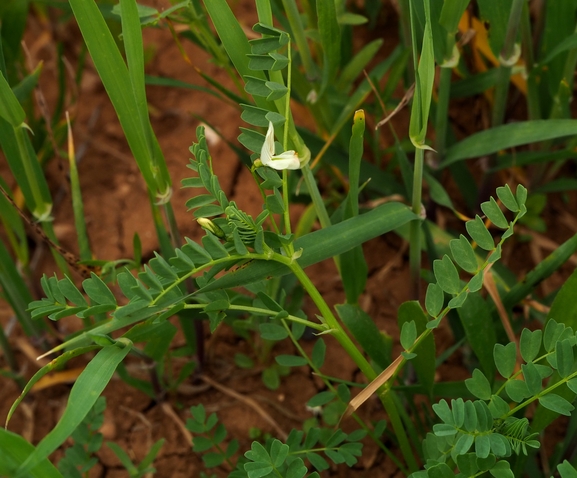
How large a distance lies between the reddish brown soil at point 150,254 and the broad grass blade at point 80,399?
0.55 meters

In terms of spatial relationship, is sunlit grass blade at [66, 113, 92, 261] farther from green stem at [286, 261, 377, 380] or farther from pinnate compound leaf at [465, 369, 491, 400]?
pinnate compound leaf at [465, 369, 491, 400]

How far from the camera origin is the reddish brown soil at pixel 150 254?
1.38 metres

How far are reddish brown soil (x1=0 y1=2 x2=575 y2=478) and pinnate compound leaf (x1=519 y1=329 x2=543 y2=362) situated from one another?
49 cm

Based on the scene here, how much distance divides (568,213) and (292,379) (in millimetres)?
742

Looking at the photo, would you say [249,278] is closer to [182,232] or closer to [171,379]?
[171,379]

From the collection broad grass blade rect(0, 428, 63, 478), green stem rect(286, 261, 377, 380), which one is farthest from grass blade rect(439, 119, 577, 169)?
broad grass blade rect(0, 428, 63, 478)

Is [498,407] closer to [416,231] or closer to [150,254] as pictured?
[416,231]

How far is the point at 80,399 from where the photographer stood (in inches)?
30.9

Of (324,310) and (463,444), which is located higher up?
(324,310)

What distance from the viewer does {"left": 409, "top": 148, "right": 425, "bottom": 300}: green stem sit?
1006 mm

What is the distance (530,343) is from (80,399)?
1.84 ft

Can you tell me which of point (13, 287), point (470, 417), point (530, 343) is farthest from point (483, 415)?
point (13, 287)

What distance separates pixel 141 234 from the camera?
169 centimetres

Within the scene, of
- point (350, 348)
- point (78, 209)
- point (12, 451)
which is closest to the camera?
point (12, 451)
